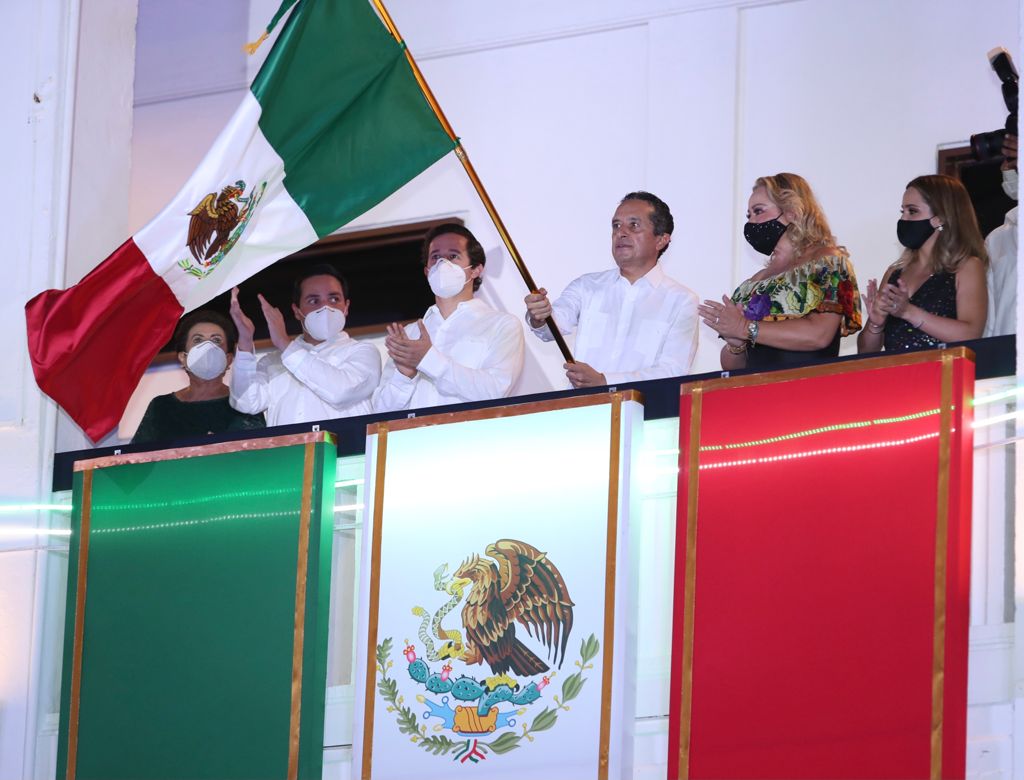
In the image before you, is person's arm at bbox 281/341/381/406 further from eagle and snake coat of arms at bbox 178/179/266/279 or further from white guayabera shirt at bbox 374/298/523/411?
eagle and snake coat of arms at bbox 178/179/266/279

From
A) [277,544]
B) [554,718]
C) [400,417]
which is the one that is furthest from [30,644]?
[554,718]

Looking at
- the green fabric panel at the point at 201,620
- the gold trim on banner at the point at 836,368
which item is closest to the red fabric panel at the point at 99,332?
the green fabric panel at the point at 201,620

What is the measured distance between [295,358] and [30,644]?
129 centimetres

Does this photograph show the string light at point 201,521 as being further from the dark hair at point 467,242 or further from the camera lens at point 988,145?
the camera lens at point 988,145

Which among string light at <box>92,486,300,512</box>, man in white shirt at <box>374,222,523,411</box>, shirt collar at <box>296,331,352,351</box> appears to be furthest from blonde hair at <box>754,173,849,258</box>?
string light at <box>92,486,300,512</box>

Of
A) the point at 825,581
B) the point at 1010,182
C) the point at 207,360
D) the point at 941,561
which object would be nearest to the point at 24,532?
the point at 207,360

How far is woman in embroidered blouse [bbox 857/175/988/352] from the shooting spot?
19.4ft

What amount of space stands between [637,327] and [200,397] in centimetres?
174

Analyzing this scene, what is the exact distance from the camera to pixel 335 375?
6.87 m

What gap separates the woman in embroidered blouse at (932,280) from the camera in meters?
5.91

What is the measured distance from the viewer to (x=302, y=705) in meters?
6.00

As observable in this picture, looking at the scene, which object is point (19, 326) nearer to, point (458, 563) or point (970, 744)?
point (458, 563)

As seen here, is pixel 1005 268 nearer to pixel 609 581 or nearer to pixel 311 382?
pixel 609 581

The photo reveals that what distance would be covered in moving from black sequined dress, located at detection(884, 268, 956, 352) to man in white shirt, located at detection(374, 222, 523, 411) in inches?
51.8
